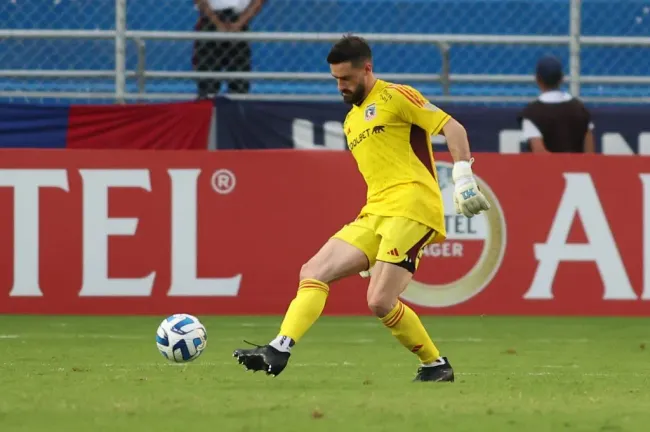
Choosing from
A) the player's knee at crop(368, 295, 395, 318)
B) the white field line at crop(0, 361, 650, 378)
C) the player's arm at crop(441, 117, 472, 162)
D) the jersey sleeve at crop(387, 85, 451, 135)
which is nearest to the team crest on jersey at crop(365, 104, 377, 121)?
the jersey sleeve at crop(387, 85, 451, 135)

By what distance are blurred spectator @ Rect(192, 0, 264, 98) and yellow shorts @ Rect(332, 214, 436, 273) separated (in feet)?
21.7

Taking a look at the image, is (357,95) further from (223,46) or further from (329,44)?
(329,44)

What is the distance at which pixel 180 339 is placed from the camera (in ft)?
26.1

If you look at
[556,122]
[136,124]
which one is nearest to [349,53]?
[556,122]

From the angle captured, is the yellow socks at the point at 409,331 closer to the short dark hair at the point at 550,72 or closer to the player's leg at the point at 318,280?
the player's leg at the point at 318,280

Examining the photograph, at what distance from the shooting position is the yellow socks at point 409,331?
25.3 feet

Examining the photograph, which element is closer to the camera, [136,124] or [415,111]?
[415,111]

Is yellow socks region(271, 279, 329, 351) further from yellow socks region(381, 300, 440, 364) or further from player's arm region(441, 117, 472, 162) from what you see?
player's arm region(441, 117, 472, 162)

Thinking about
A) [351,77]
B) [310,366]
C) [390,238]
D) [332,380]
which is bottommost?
[310,366]

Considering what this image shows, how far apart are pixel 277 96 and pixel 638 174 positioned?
359 centimetres

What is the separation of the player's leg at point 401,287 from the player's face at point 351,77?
0.70 meters

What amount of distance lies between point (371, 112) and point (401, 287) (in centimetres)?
95

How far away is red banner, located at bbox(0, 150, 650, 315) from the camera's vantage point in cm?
1266

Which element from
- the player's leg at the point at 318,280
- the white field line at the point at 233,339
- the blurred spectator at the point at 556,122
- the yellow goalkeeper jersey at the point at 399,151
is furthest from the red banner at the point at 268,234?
the player's leg at the point at 318,280
